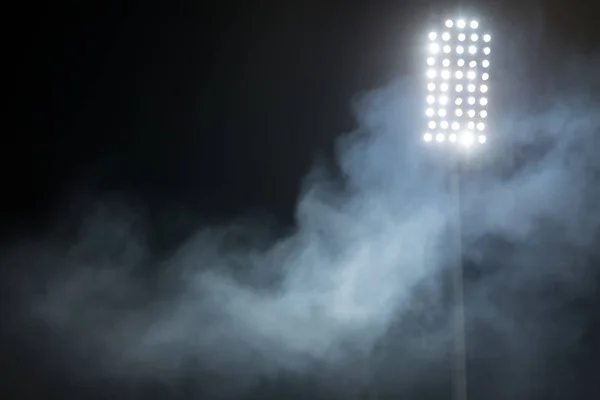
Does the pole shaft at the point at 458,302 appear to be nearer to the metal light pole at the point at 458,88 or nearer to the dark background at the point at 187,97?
the metal light pole at the point at 458,88

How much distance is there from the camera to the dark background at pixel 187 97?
15.8 feet

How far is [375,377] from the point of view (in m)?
4.92

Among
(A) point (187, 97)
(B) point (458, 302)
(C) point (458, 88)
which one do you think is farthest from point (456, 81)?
(A) point (187, 97)

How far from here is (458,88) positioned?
4.93m

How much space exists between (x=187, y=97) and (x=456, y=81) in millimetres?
1547

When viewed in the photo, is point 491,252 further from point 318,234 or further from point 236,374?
point 236,374

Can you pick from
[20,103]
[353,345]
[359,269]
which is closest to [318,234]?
[359,269]

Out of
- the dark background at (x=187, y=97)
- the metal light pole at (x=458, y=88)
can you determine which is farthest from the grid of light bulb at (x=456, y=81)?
the dark background at (x=187, y=97)

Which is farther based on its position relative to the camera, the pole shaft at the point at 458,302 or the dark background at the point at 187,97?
the pole shaft at the point at 458,302

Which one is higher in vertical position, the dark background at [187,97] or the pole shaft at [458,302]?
the dark background at [187,97]

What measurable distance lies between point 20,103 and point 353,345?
2335 mm

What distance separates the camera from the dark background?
15.8 feet

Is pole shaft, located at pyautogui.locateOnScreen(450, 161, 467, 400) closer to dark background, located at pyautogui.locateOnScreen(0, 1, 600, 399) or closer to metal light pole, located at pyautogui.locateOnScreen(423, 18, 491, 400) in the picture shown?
metal light pole, located at pyautogui.locateOnScreen(423, 18, 491, 400)

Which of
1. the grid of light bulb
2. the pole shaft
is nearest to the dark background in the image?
the grid of light bulb
